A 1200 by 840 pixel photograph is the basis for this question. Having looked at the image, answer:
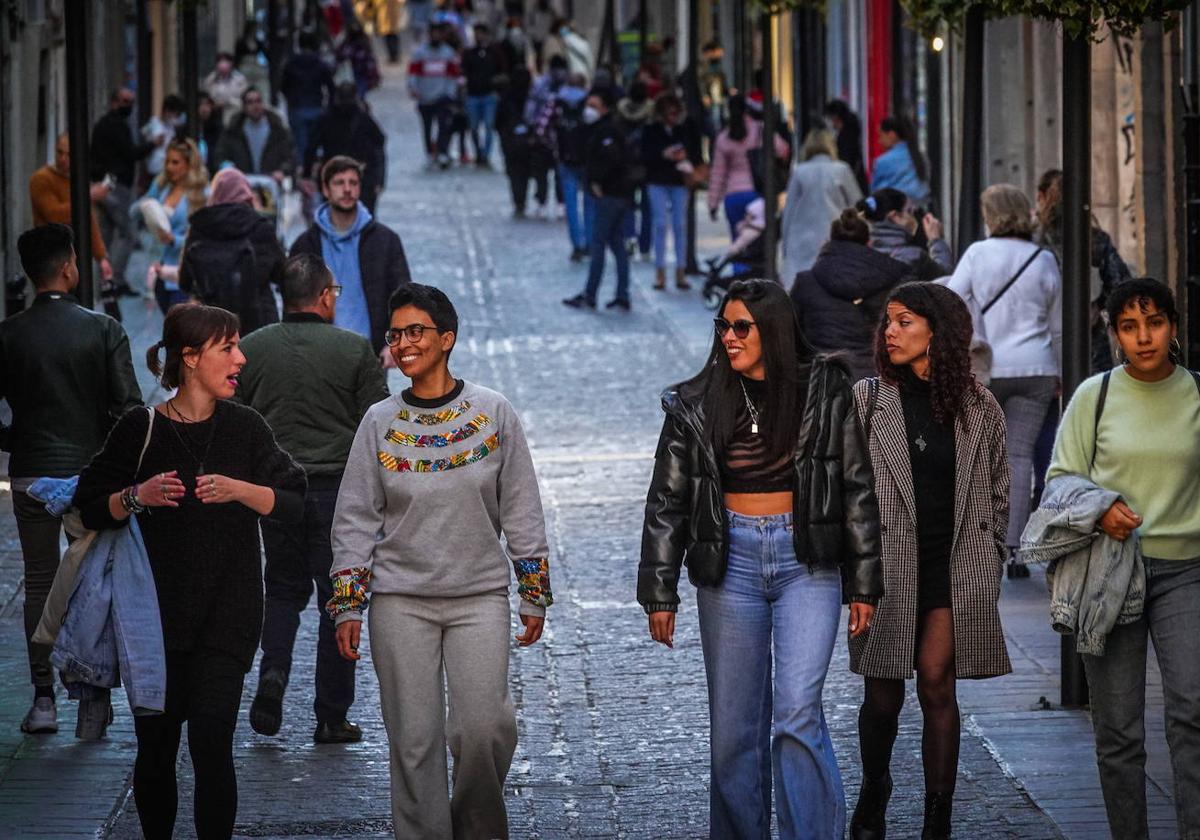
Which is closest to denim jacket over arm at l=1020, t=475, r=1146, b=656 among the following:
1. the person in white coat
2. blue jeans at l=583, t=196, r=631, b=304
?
the person in white coat

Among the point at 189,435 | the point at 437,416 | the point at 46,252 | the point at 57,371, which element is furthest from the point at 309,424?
the point at 437,416

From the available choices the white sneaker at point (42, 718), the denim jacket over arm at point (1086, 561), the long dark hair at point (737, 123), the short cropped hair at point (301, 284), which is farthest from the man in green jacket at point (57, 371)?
the long dark hair at point (737, 123)

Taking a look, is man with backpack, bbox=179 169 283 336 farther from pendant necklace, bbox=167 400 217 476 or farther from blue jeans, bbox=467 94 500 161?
blue jeans, bbox=467 94 500 161

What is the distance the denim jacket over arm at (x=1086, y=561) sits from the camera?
725 centimetres

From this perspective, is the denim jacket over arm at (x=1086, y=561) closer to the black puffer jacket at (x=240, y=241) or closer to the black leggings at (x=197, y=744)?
the black leggings at (x=197, y=744)

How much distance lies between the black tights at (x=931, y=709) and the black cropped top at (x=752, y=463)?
3.08 feet

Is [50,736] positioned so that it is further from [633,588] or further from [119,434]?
[633,588]

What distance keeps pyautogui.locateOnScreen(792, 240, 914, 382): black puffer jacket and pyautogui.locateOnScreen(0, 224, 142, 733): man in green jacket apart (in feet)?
12.4

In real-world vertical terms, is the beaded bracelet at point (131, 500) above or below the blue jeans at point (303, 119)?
below

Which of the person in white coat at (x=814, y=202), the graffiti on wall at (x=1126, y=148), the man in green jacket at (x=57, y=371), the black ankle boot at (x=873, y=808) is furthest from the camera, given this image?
the person in white coat at (x=814, y=202)

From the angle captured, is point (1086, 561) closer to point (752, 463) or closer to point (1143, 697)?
point (1143, 697)

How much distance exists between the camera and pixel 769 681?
23.6 ft

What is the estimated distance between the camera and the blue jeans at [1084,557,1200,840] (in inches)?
285

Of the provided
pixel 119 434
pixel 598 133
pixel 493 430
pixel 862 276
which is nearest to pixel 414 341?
pixel 493 430
